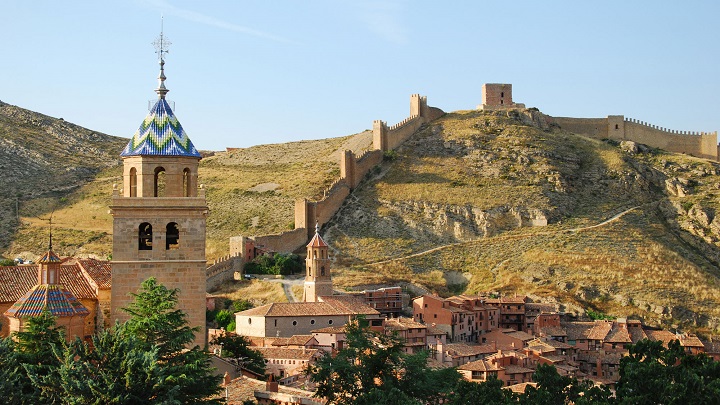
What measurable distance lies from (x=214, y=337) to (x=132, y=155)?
Answer: 16396mm

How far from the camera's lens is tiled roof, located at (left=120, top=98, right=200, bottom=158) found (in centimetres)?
2725

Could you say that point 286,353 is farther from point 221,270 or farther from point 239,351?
point 221,270

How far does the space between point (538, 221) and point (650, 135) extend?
2001 cm

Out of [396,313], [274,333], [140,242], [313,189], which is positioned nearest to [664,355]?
[140,242]

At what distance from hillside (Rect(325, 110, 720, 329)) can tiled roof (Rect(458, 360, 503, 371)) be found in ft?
47.2

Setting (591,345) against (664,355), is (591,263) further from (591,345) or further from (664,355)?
(664,355)

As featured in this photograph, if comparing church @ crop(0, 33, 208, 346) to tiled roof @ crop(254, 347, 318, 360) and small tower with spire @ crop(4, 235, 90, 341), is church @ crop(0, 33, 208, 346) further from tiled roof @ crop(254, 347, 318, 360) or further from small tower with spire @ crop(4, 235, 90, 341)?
tiled roof @ crop(254, 347, 318, 360)

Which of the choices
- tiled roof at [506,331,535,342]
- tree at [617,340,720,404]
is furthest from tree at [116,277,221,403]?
tiled roof at [506,331,535,342]

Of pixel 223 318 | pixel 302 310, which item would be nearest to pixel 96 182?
pixel 223 318

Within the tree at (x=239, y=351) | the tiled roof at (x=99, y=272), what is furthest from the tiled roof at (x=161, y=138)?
the tree at (x=239, y=351)

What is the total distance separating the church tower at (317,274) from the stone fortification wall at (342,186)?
6.01 metres

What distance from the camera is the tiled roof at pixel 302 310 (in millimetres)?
49125

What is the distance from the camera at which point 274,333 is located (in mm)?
48625

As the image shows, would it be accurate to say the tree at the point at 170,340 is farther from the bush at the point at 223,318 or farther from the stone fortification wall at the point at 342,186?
the stone fortification wall at the point at 342,186
